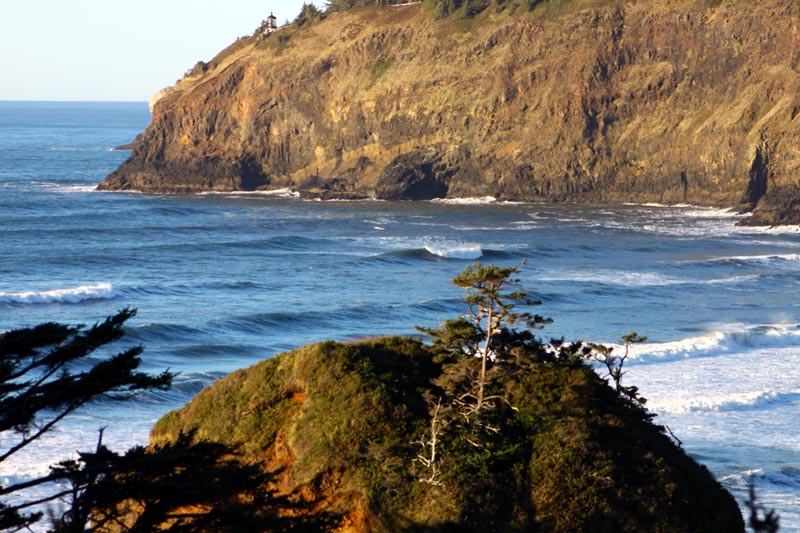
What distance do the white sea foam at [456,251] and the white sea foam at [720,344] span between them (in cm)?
1796

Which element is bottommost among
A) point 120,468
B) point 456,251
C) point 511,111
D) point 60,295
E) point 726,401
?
point 60,295

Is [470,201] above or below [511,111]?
below

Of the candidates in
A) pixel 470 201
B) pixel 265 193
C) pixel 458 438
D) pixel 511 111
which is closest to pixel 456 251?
pixel 470 201

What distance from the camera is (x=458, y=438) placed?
1308 cm

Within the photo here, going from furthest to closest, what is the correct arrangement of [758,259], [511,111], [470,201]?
[511,111], [470,201], [758,259]

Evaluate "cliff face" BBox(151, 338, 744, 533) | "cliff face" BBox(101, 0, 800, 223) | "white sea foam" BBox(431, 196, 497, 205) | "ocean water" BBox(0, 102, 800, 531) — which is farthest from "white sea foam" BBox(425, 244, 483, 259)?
"cliff face" BBox(151, 338, 744, 533)

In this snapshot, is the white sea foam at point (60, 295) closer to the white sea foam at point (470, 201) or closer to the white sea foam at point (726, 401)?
the white sea foam at point (726, 401)

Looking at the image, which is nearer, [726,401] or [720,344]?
[726,401]

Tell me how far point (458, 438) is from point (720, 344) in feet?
65.3

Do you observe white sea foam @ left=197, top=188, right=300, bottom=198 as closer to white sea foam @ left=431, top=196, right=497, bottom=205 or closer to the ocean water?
the ocean water

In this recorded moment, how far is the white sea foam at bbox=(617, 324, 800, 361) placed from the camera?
97.7 feet

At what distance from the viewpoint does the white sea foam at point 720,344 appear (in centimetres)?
2977

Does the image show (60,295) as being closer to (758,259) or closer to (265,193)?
(758,259)

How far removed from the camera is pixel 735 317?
35344mm
